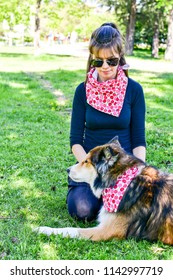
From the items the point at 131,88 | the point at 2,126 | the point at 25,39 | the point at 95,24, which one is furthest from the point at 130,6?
Answer: the point at 131,88

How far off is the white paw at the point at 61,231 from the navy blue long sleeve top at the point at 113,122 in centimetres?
101

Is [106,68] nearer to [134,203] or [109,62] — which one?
[109,62]

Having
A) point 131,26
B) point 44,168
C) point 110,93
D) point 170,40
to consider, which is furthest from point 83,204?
point 131,26

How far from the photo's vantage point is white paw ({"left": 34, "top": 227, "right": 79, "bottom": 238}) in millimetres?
3932

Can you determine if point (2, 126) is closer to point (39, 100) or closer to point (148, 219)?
point (39, 100)

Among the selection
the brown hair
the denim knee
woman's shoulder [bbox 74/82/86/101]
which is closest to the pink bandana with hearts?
woman's shoulder [bbox 74/82/86/101]

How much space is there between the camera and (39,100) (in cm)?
1136

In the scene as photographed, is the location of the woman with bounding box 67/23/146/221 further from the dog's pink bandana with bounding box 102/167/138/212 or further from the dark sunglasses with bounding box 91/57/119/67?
the dog's pink bandana with bounding box 102/167/138/212

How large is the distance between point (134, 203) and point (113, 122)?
0.99 meters

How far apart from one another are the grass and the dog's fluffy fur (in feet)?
0.32

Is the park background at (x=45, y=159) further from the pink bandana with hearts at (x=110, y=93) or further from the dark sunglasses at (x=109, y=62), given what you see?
the dark sunglasses at (x=109, y=62)

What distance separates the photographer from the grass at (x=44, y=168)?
3.72m

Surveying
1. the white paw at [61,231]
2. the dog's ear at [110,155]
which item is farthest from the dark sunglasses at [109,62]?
the white paw at [61,231]

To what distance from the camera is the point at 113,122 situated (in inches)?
173
